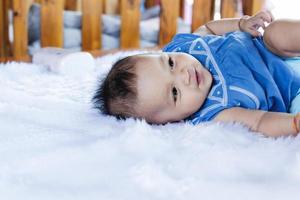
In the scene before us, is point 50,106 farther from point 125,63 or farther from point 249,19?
point 249,19

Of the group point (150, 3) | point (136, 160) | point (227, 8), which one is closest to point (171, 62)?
point (136, 160)

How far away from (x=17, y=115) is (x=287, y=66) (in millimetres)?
570

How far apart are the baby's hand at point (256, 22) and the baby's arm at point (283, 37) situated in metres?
0.05

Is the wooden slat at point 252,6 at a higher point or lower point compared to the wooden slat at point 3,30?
higher

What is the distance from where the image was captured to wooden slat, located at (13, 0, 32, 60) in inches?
72.8

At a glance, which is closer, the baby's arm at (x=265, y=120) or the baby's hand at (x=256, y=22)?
the baby's arm at (x=265, y=120)

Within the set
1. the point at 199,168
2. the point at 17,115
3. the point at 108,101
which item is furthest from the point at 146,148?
the point at 17,115

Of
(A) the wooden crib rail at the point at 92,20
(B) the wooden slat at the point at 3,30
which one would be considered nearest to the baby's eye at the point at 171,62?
(A) the wooden crib rail at the point at 92,20

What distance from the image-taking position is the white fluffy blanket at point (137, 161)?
556 millimetres

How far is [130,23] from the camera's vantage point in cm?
200

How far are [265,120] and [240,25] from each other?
0.38 meters

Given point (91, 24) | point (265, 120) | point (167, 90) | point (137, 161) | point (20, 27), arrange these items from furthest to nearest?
point (91, 24) → point (20, 27) → point (167, 90) → point (265, 120) → point (137, 161)

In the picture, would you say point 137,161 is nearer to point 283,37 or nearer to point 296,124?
point 296,124

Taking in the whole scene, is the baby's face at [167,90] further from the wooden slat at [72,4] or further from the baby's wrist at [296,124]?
the wooden slat at [72,4]
